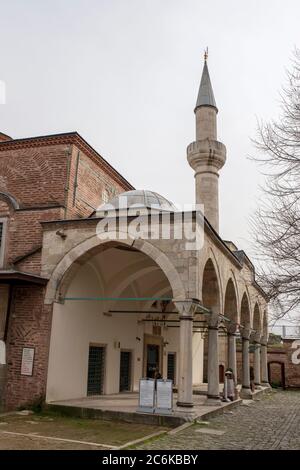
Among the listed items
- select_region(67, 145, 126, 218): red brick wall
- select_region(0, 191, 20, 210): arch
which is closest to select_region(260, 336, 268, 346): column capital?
select_region(67, 145, 126, 218): red brick wall

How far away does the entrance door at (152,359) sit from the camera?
Answer: 669 inches

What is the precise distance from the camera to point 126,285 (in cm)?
1424

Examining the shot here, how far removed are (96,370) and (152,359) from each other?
4495 millimetres

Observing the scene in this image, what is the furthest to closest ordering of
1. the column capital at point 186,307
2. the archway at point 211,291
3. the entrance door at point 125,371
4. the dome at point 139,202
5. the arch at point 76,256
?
the entrance door at point 125,371 < the dome at point 139,202 < the archway at point 211,291 < the arch at point 76,256 < the column capital at point 186,307

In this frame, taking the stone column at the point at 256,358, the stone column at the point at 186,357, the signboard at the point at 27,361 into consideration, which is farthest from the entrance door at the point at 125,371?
the stone column at the point at 256,358

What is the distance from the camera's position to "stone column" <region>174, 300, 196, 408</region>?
31.5 feet

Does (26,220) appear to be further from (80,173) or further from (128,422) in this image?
(128,422)

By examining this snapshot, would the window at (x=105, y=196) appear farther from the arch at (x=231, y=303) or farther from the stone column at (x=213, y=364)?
the stone column at (x=213, y=364)

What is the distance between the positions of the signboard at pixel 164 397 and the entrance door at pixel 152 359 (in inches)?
292

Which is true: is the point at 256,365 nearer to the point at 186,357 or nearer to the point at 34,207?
the point at 186,357

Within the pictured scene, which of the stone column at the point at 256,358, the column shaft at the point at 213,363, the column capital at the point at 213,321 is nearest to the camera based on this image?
the column shaft at the point at 213,363

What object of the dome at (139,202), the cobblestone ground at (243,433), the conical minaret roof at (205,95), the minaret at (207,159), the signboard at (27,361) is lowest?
the cobblestone ground at (243,433)

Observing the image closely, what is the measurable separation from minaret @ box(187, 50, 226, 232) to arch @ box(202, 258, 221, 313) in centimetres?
543
